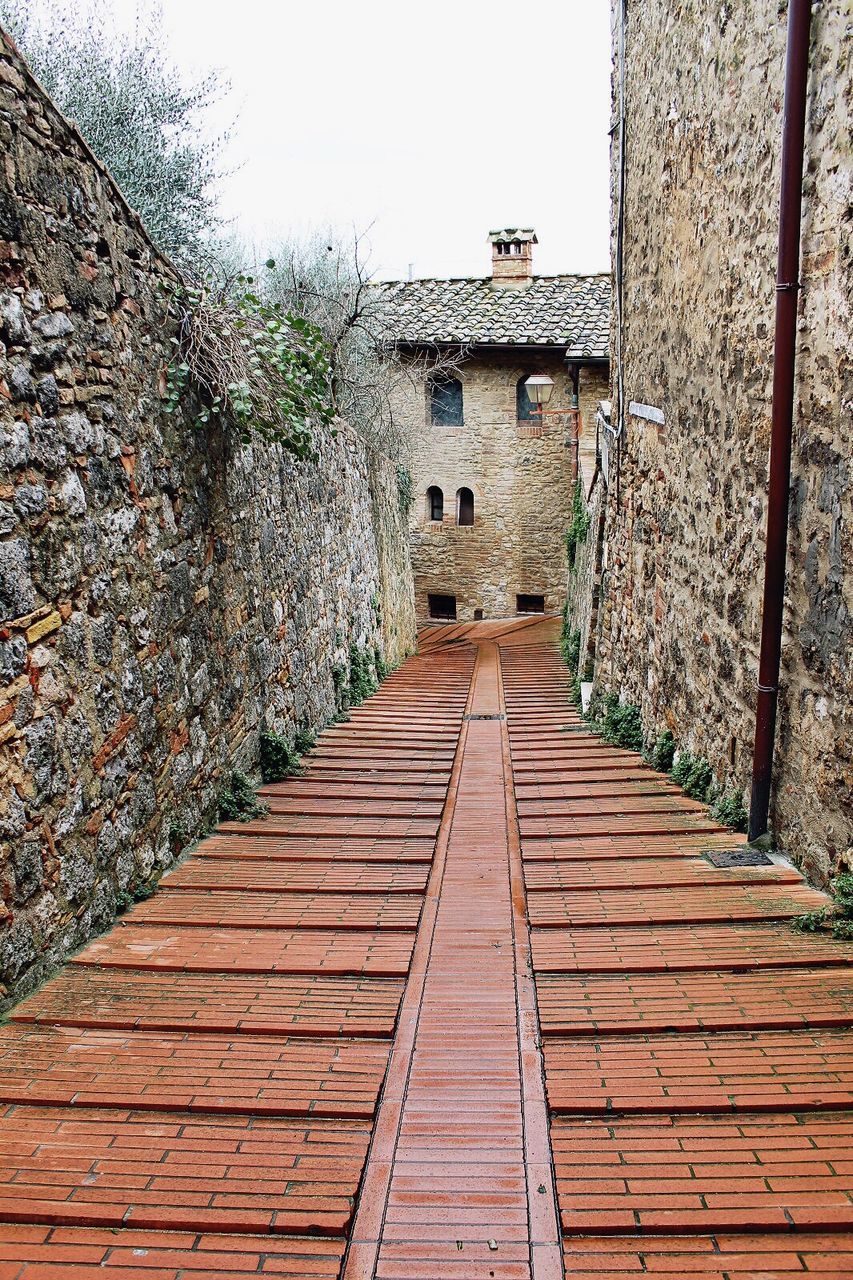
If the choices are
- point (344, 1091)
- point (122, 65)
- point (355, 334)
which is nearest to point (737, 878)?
point (344, 1091)

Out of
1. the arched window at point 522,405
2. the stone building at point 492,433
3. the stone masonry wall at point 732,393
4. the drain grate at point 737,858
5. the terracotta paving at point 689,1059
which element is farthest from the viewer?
the arched window at point 522,405

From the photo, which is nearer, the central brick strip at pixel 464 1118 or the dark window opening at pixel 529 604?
the central brick strip at pixel 464 1118

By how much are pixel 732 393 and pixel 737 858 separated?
6.84ft

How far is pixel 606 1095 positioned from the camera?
238 cm

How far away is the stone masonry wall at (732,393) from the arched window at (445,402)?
1301cm

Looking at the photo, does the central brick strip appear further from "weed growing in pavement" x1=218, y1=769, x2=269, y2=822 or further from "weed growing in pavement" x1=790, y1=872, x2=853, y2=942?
"weed growing in pavement" x1=218, y1=769, x2=269, y2=822

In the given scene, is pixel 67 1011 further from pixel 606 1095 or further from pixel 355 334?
pixel 355 334

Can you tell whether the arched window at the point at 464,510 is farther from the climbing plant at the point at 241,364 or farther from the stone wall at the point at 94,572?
the stone wall at the point at 94,572

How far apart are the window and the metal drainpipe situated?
662 inches

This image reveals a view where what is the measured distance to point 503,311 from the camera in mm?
19516

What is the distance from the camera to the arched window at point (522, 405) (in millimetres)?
19500

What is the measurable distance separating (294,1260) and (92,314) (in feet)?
9.84

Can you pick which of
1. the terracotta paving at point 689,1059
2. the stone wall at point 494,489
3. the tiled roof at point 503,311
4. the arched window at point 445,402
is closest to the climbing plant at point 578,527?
the tiled roof at point 503,311

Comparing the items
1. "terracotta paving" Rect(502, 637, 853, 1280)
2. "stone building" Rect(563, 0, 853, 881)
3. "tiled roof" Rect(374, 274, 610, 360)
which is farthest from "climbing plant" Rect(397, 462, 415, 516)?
"terracotta paving" Rect(502, 637, 853, 1280)
